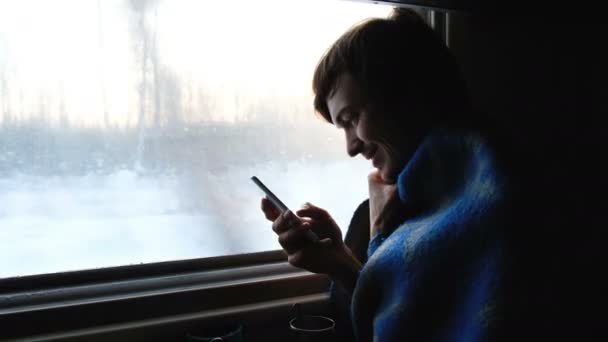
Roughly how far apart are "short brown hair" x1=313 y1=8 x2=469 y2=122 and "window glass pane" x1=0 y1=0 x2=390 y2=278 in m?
0.31

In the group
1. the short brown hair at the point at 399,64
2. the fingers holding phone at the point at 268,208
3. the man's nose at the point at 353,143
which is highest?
the short brown hair at the point at 399,64

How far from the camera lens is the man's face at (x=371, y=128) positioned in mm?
729

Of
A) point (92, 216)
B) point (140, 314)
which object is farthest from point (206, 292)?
point (92, 216)

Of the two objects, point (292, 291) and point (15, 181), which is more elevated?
point (15, 181)

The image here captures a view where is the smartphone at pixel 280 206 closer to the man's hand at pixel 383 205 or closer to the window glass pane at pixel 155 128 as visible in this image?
the man's hand at pixel 383 205

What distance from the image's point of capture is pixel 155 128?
0.97 metres

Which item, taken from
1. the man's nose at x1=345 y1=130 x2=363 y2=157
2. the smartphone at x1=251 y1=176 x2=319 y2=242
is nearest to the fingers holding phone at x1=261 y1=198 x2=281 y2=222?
the smartphone at x1=251 y1=176 x2=319 y2=242

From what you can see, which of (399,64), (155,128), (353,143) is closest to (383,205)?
(353,143)

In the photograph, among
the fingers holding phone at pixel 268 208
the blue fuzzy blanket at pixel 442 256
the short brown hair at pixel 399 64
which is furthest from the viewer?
the fingers holding phone at pixel 268 208

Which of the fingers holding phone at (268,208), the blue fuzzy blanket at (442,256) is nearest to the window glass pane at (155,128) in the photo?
the fingers holding phone at (268,208)

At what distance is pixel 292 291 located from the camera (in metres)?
1.00

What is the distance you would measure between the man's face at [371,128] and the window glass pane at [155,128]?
0.98 feet

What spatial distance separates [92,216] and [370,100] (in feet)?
1.74

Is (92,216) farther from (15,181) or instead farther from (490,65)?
(490,65)
